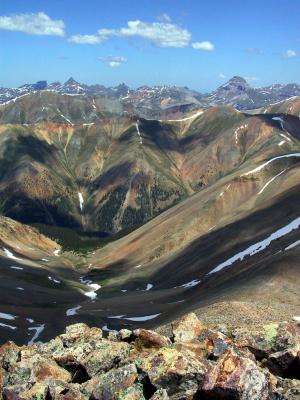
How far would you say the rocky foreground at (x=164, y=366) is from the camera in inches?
837

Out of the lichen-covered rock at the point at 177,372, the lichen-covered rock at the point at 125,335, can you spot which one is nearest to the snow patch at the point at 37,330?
the lichen-covered rock at the point at 125,335

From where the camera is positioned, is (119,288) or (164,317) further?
(119,288)

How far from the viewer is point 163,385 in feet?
75.7

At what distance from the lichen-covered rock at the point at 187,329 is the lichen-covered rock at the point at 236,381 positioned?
939cm

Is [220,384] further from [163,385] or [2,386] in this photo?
[2,386]

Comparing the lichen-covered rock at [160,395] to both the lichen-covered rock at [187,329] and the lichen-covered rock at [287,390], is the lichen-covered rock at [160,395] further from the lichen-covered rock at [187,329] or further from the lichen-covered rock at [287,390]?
the lichen-covered rock at [187,329]

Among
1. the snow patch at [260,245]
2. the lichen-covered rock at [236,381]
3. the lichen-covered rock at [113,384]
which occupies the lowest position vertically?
the snow patch at [260,245]


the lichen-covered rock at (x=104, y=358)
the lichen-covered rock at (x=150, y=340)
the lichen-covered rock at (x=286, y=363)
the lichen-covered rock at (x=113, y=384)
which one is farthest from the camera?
the lichen-covered rock at (x=150, y=340)

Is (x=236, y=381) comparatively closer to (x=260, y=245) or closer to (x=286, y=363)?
(x=286, y=363)

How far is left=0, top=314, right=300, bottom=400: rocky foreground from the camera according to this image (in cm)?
2125

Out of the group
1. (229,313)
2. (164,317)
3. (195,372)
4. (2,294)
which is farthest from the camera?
(2,294)

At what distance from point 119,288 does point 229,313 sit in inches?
4361

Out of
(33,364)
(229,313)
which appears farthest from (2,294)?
(33,364)

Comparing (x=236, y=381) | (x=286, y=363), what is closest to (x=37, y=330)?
(x=286, y=363)
